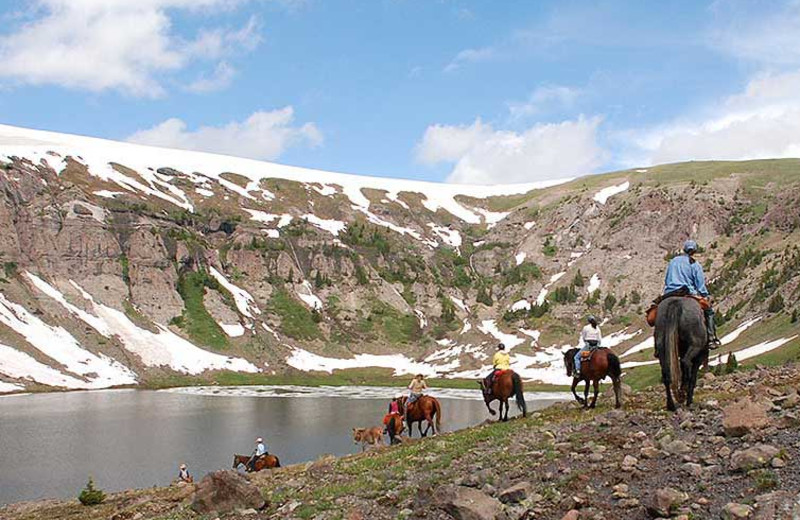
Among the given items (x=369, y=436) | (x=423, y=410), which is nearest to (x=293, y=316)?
(x=369, y=436)

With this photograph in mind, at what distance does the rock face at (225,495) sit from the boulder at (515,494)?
23.3ft

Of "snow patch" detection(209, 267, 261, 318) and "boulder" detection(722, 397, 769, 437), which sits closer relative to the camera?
"boulder" detection(722, 397, 769, 437)

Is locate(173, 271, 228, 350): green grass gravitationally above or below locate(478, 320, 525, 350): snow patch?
above

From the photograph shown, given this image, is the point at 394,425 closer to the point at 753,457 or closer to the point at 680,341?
the point at 680,341

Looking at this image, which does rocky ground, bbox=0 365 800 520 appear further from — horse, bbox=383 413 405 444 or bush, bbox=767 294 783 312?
bush, bbox=767 294 783 312

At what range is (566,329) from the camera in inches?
6969

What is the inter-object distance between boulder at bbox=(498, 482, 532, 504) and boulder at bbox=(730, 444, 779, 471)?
10.9ft

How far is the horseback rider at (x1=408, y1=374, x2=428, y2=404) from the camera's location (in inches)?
1373

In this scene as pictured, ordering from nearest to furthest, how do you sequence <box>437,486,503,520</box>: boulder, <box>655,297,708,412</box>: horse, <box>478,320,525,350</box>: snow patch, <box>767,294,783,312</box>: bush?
<box>437,486,503,520</box>: boulder
<box>655,297,708,412</box>: horse
<box>767,294,783,312</box>: bush
<box>478,320,525,350</box>: snow patch

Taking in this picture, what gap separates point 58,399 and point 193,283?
7467cm

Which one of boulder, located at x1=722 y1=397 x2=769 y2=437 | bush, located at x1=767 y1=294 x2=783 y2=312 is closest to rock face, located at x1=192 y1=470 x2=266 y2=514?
boulder, located at x1=722 y1=397 x2=769 y2=437

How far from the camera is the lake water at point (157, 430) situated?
51.5 meters

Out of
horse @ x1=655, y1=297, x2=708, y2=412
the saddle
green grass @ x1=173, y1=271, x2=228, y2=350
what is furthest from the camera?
green grass @ x1=173, y1=271, x2=228, y2=350

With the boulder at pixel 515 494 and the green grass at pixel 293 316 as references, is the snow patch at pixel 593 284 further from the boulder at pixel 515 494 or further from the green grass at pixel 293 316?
the boulder at pixel 515 494
